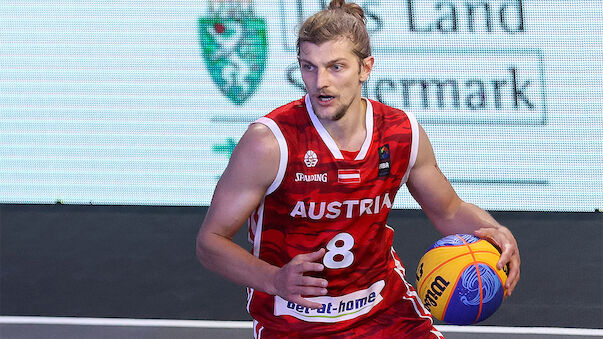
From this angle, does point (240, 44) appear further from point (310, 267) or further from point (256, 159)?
point (310, 267)

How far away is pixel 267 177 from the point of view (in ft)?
9.48

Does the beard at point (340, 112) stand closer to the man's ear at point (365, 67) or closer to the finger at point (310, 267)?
the man's ear at point (365, 67)

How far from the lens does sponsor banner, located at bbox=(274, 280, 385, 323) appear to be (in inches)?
119

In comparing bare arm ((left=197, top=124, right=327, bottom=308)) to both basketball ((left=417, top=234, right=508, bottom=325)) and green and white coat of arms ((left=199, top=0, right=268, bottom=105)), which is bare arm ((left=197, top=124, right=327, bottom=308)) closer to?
basketball ((left=417, top=234, right=508, bottom=325))

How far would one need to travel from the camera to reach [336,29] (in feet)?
9.40

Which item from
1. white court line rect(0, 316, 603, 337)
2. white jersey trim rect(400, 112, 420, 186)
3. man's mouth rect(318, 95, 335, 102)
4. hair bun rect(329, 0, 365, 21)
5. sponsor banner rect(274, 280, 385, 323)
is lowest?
white court line rect(0, 316, 603, 337)

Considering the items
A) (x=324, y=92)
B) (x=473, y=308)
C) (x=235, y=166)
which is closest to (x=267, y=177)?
(x=235, y=166)

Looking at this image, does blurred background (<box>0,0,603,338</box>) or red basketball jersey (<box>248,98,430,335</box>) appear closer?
red basketball jersey (<box>248,98,430,335</box>)

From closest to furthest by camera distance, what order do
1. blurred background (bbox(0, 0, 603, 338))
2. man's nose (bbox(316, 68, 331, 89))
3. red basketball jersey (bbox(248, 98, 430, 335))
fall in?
man's nose (bbox(316, 68, 331, 89)) < red basketball jersey (bbox(248, 98, 430, 335)) < blurred background (bbox(0, 0, 603, 338))

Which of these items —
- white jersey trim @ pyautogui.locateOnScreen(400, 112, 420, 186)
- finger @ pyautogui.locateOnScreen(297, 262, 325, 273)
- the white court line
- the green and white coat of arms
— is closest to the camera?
finger @ pyautogui.locateOnScreen(297, 262, 325, 273)

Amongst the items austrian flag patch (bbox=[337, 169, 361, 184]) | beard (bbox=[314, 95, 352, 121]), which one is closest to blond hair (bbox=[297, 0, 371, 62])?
beard (bbox=[314, 95, 352, 121])

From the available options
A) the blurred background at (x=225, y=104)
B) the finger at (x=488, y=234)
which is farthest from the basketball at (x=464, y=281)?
the blurred background at (x=225, y=104)

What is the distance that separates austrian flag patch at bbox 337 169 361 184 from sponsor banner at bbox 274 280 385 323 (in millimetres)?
390

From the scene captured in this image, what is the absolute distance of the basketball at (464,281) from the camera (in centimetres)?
298
